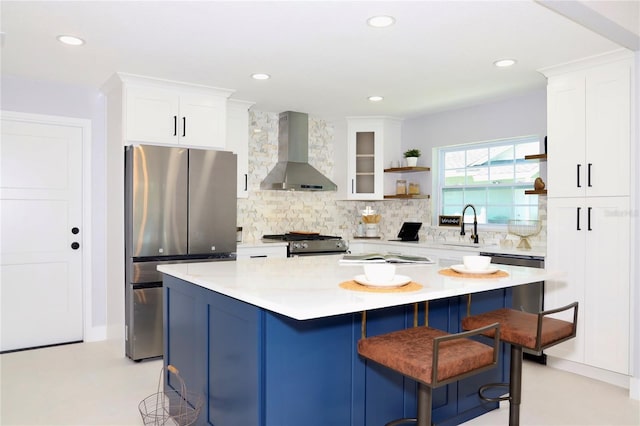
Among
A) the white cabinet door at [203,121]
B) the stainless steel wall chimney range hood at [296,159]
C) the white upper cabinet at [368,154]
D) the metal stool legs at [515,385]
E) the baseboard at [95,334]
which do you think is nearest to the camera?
the metal stool legs at [515,385]

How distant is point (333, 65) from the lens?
3.66 metres

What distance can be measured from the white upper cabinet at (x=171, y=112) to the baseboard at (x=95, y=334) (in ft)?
6.04

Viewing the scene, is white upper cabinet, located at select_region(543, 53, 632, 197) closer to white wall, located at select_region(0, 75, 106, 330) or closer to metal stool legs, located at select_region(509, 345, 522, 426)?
metal stool legs, located at select_region(509, 345, 522, 426)

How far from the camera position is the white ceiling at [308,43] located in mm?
2668

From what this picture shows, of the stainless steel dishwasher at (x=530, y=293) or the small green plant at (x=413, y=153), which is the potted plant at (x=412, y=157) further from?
the stainless steel dishwasher at (x=530, y=293)

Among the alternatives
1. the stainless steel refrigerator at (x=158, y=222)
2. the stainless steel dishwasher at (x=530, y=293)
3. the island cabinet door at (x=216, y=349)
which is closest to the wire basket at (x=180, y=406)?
the island cabinet door at (x=216, y=349)

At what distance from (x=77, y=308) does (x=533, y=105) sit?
4748mm

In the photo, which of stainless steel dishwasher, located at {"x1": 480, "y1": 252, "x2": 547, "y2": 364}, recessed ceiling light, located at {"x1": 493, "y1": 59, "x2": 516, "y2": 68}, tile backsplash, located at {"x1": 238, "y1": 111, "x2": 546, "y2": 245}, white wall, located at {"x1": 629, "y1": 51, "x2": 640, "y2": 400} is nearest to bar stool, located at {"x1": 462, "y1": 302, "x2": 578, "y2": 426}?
white wall, located at {"x1": 629, "y1": 51, "x2": 640, "y2": 400}

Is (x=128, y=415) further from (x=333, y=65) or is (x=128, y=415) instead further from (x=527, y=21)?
(x=527, y=21)

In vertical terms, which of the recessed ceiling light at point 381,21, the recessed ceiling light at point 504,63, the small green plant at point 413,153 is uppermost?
the recessed ceiling light at point 381,21

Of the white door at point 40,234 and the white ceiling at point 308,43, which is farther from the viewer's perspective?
the white door at point 40,234

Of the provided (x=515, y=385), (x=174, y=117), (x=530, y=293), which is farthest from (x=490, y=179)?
(x=174, y=117)

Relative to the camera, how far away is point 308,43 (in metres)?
3.18

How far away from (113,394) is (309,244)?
2.49 m
